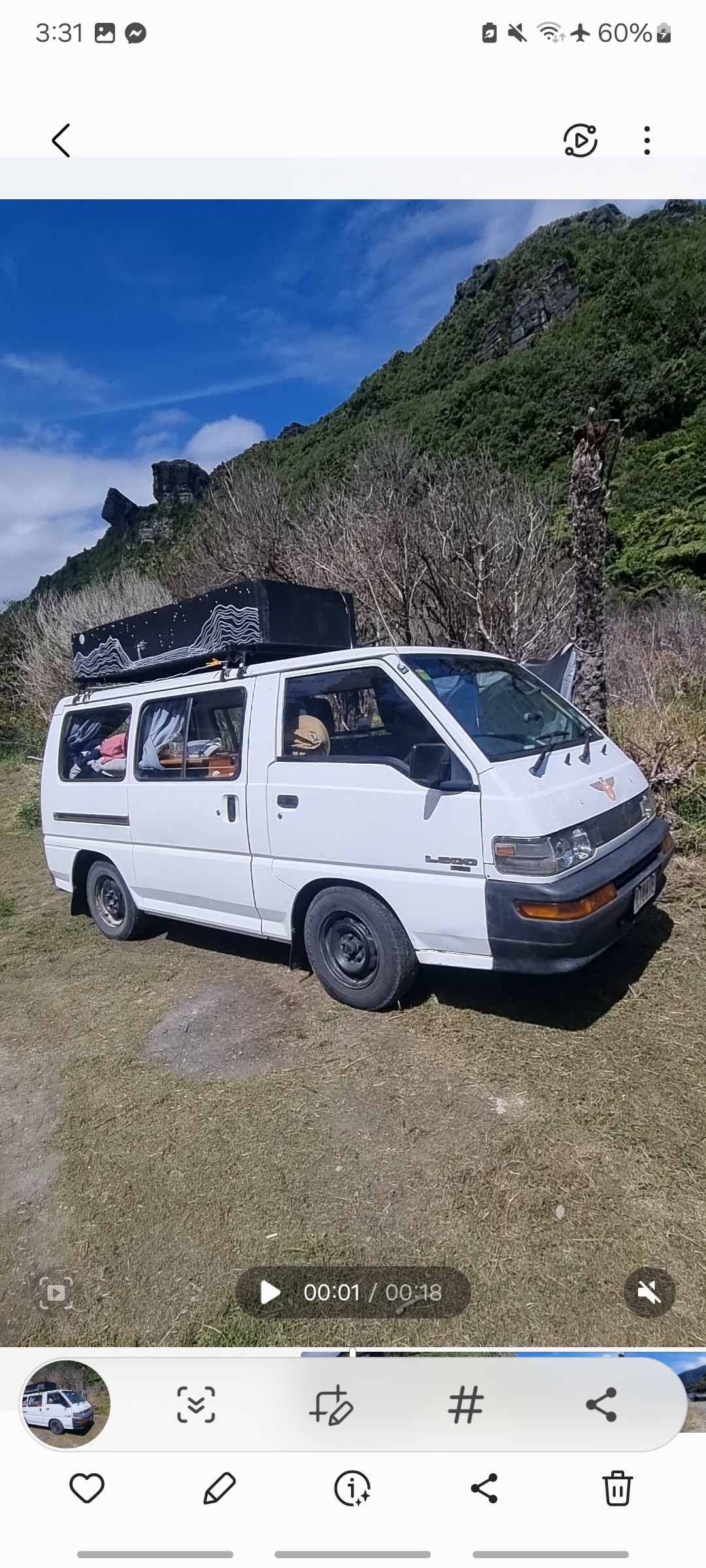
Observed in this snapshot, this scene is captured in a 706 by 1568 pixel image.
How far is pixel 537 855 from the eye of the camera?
280 cm

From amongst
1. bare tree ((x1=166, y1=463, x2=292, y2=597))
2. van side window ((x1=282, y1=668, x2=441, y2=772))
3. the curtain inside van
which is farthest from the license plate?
bare tree ((x1=166, y1=463, x2=292, y2=597))

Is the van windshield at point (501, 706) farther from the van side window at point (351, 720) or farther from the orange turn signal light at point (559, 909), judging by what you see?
the orange turn signal light at point (559, 909)

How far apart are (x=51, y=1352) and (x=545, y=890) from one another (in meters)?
2.14

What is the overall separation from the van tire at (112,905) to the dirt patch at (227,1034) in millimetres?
1157

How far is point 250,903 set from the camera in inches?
152

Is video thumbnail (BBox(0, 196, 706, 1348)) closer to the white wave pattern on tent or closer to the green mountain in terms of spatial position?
the white wave pattern on tent

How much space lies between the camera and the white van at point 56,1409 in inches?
45.5

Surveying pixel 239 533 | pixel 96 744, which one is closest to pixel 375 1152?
pixel 96 744

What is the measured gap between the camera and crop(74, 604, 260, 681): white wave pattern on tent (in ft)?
13.4

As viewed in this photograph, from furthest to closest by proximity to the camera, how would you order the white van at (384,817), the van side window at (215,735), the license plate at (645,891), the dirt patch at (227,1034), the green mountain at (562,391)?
the green mountain at (562,391) → the van side window at (215,735) → the license plate at (645,891) → the dirt patch at (227,1034) → the white van at (384,817)

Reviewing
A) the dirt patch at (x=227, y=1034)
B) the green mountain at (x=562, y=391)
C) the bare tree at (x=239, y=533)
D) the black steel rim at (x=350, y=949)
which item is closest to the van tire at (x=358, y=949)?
the black steel rim at (x=350, y=949)

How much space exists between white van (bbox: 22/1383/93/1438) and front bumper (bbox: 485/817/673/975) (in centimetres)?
208
